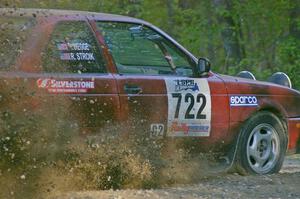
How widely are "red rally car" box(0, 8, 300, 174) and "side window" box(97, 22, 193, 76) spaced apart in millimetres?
11

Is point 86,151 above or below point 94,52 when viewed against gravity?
below

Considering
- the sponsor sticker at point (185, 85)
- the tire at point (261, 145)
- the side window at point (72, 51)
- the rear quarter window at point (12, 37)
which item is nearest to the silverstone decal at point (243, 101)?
the tire at point (261, 145)

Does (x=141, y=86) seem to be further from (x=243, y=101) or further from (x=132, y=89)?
(x=243, y=101)

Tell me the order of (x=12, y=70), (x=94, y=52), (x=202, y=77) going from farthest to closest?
(x=202, y=77), (x=94, y=52), (x=12, y=70)

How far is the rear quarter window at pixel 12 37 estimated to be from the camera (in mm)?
5797

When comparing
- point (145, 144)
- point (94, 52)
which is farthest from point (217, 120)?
point (94, 52)

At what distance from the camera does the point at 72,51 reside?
6.28 meters

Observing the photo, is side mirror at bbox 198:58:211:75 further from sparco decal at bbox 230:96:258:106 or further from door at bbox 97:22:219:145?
sparco decal at bbox 230:96:258:106

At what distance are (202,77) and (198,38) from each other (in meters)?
10.3

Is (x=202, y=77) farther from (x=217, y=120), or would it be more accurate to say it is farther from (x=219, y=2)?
(x=219, y=2)

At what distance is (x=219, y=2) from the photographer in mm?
16859

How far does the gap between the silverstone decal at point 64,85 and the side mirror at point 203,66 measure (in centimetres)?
147

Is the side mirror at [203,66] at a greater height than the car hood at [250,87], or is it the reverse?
the side mirror at [203,66]

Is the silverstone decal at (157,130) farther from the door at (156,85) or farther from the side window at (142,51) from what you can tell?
the side window at (142,51)
